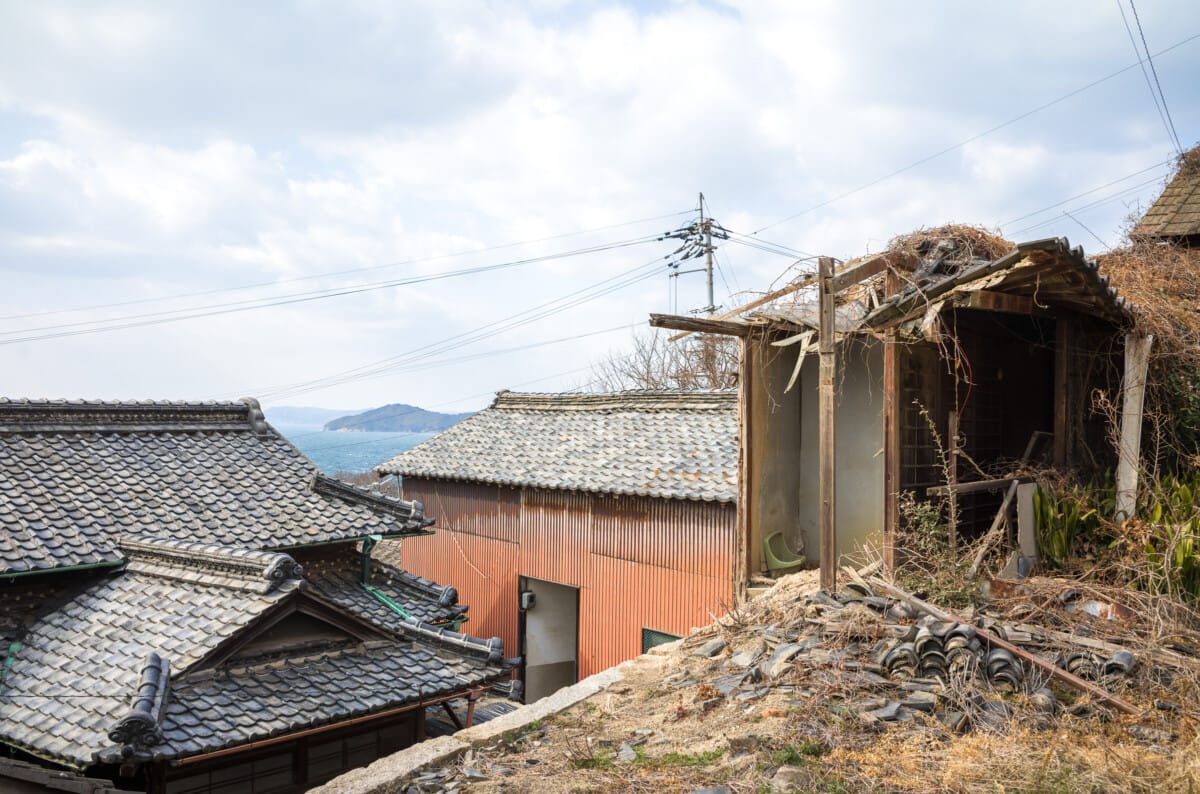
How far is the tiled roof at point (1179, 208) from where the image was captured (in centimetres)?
1465

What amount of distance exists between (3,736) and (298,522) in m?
4.32

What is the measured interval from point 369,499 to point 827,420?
7540mm

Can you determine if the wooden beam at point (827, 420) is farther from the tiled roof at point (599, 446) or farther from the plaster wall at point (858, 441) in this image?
the tiled roof at point (599, 446)

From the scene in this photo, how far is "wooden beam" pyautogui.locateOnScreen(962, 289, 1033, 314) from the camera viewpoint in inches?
297

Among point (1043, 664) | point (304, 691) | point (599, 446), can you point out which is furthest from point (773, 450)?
point (599, 446)

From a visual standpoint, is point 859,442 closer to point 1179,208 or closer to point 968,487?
point 968,487

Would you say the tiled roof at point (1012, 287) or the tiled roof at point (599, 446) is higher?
the tiled roof at point (1012, 287)

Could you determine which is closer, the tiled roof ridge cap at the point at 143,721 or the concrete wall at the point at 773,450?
the tiled roof ridge cap at the point at 143,721

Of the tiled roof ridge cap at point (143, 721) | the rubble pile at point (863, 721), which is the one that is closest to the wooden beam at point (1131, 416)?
the rubble pile at point (863, 721)

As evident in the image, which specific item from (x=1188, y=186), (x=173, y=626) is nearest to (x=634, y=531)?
(x=173, y=626)

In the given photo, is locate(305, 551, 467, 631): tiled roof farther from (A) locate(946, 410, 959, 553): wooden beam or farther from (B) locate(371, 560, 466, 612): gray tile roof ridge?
(A) locate(946, 410, 959, 553): wooden beam

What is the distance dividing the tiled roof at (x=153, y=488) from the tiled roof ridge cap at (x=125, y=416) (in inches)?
0.7

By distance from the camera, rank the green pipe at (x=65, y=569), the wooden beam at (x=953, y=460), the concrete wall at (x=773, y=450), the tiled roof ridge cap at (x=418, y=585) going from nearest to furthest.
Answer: the wooden beam at (x=953, y=460) < the green pipe at (x=65, y=569) < the concrete wall at (x=773, y=450) < the tiled roof ridge cap at (x=418, y=585)


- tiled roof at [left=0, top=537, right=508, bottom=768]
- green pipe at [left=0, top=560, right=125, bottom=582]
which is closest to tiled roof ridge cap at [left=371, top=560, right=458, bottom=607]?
tiled roof at [left=0, top=537, right=508, bottom=768]
